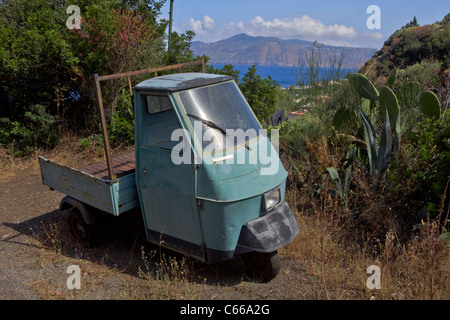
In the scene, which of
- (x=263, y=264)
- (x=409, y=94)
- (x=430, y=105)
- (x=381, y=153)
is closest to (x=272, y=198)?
(x=263, y=264)

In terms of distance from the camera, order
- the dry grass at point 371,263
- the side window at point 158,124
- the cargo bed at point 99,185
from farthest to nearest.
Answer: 1. the cargo bed at point 99,185
2. the side window at point 158,124
3. the dry grass at point 371,263

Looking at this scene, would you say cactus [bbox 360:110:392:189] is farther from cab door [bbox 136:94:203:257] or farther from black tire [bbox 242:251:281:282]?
cab door [bbox 136:94:203:257]

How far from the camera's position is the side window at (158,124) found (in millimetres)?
4188

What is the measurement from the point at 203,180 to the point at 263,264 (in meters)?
1.17

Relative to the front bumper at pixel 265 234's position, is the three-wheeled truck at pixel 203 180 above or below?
above

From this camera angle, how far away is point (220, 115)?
165 inches

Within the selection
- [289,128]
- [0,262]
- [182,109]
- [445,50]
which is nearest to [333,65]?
[289,128]

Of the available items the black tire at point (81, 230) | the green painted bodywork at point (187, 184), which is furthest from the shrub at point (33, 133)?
the green painted bodywork at point (187, 184)

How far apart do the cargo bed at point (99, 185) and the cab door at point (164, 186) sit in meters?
0.23

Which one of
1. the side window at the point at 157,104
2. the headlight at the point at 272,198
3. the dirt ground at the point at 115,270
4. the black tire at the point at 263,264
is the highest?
the side window at the point at 157,104

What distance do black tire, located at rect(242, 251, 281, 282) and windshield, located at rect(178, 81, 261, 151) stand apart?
1234 mm

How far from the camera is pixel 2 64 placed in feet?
30.6

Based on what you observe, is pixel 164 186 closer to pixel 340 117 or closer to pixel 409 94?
pixel 340 117

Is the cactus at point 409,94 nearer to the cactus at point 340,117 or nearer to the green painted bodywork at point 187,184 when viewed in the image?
the cactus at point 340,117
